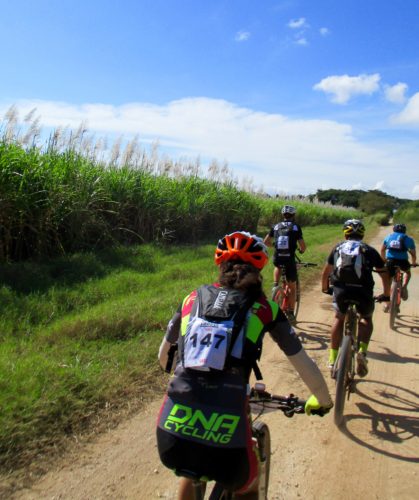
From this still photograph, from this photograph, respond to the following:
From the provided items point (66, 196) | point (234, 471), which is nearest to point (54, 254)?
point (66, 196)

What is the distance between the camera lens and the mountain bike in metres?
7.73

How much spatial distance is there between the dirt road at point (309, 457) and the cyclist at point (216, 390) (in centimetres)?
130

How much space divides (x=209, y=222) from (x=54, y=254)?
7543 mm

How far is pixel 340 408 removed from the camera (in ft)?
13.6

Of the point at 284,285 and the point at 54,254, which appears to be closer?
the point at 284,285

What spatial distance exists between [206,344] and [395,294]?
6.86 m

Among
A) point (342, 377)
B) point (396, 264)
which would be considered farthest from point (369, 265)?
point (396, 264)

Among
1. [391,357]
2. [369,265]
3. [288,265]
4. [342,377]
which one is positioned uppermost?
[369,265]

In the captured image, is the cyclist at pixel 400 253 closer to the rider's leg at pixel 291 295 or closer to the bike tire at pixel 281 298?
the rider's leg at pixel 291 295

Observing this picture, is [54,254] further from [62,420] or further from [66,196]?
[62,420]

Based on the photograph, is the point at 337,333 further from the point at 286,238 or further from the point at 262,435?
the point at 262,435

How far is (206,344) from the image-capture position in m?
1.96

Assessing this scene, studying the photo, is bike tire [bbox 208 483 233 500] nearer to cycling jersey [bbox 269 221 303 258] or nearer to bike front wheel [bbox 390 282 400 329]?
cycling jersey [bbox 269 221 303 258]

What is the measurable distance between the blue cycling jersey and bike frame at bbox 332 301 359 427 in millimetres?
4125
